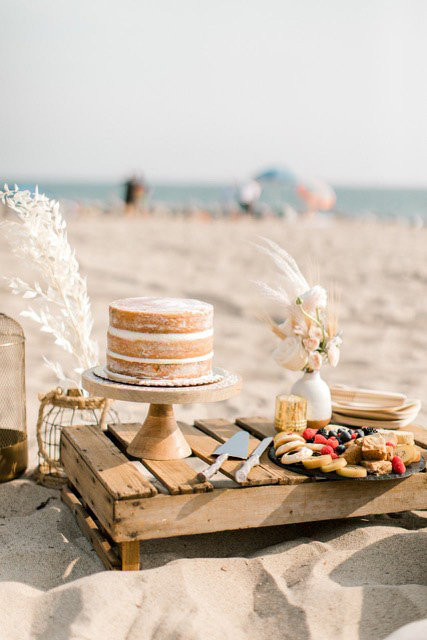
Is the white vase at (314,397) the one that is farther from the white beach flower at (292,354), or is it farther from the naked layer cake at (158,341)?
the naked layer cake at (158,341)

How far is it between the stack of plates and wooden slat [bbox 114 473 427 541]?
1.86ft

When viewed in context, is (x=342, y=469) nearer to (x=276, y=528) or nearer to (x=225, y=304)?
(x=276, y=528)

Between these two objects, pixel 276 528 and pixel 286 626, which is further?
pixel 276 528

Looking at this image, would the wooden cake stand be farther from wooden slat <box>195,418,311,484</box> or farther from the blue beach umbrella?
the blue beach umbrella

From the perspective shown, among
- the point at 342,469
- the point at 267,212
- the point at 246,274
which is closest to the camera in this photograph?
the point at 342,469

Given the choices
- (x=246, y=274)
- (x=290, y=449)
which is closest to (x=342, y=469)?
(x=290, y=449)

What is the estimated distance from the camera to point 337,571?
328 cm

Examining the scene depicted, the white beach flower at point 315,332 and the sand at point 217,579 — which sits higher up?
the white beach flower at point 315,332

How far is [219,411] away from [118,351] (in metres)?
2.36

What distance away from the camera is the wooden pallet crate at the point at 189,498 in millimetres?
3209

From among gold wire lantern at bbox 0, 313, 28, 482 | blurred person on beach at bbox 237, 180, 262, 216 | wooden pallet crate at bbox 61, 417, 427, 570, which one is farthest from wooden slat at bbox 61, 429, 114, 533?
blurred person on beach at bbox 237, 180, 262, 216

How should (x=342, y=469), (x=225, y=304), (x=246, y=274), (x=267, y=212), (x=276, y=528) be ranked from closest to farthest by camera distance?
(x=342, y=469) → (x=276, y=528) → (x=225, y=304) → (x=246, y=274) → (x=267, y=212)

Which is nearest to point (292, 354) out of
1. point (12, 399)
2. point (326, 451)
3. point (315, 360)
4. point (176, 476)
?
point (315, 360)

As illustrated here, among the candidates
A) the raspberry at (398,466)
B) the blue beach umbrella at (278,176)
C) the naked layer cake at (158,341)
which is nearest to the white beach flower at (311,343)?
the naked layer cake at (158,341)
